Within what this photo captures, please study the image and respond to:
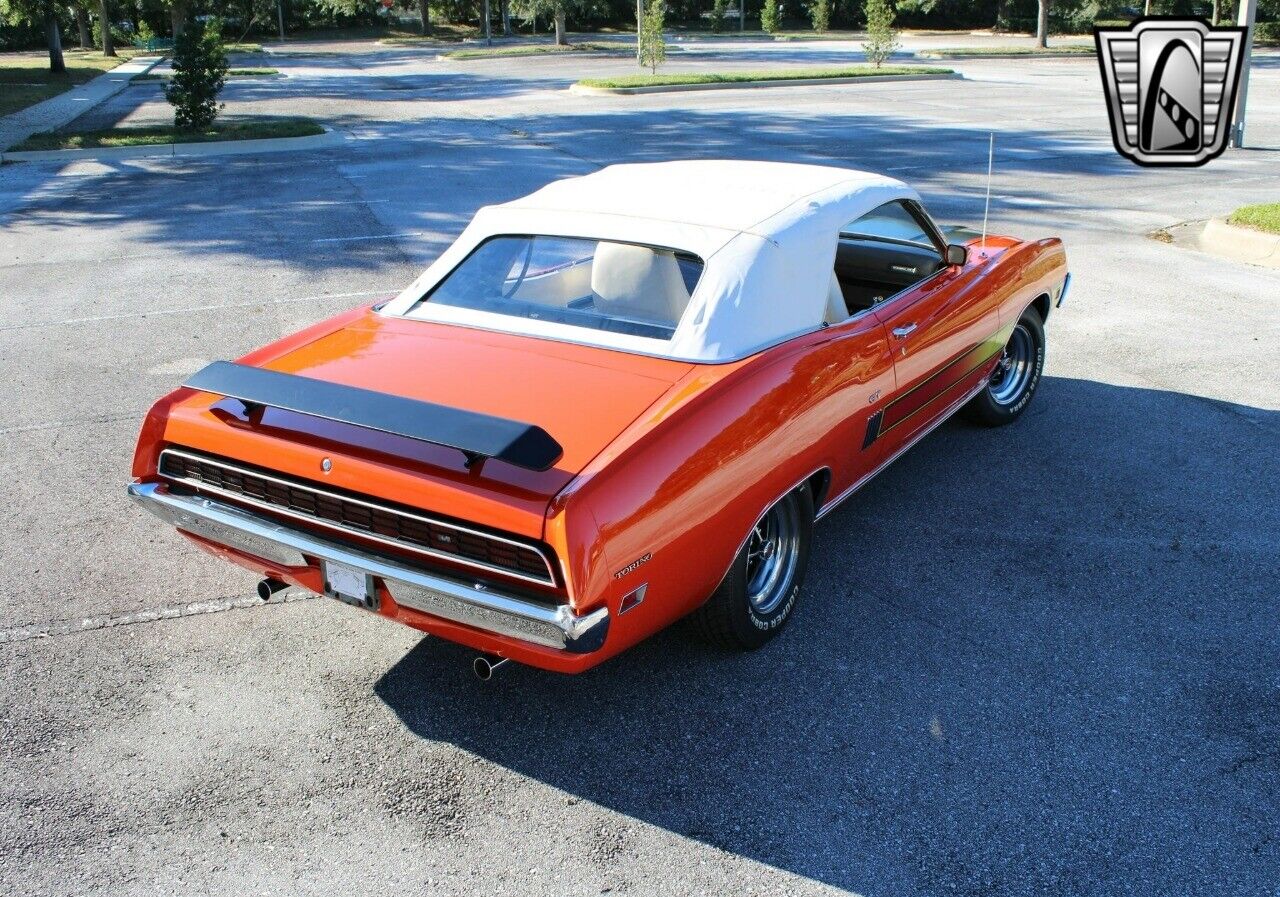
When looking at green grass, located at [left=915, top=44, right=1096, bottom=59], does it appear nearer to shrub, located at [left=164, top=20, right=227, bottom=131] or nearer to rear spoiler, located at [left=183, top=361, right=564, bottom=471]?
shrub, located at [left=164, top=20, right=227, bottom=131]

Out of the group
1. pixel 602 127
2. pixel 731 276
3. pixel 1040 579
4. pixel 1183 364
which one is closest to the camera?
pixel 731 276

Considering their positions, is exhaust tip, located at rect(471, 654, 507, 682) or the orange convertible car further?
exhaust tip, located at rect(471, 654, 507, 682)

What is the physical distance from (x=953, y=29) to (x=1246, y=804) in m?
57.1

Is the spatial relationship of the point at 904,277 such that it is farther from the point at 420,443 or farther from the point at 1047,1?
the point at 1047,1

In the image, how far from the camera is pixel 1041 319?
245 inches

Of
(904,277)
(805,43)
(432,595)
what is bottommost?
(432,595)

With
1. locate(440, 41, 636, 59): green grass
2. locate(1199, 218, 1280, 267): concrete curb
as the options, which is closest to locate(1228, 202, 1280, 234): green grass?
locate(1199, 218, 1280, 267): concrete curb

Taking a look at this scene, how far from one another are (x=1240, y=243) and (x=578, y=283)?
27.1 ft

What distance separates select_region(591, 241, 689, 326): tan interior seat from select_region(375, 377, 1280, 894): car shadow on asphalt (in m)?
1.21

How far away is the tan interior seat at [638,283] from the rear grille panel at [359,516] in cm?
123

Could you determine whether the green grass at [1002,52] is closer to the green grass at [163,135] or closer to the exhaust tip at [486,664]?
the green grass at [163,135]

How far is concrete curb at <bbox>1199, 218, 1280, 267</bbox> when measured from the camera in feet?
32.4

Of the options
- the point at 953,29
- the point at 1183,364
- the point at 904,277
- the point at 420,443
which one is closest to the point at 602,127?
the point at 1183,364

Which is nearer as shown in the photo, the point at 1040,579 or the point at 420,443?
the point at 420,443
